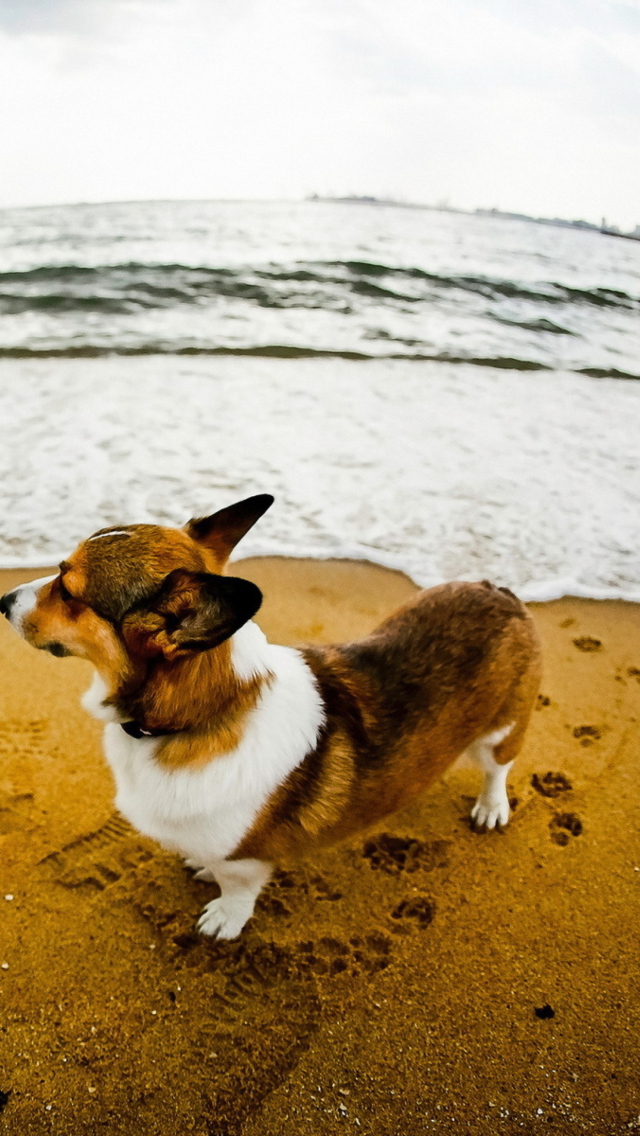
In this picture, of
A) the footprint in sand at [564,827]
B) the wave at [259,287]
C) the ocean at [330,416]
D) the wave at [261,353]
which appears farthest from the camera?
the wave at [259,287]

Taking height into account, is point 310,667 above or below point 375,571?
above

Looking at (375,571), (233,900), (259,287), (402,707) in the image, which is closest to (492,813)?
(402,707)

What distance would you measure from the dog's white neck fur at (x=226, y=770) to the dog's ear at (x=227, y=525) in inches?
10.7

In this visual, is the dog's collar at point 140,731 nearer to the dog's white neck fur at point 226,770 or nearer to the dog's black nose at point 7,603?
the dog's white neck fur at point 226,770

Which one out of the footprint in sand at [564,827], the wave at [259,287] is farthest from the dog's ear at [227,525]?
the wave at [259,287]

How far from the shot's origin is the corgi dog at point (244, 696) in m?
1.83

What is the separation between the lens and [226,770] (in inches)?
77.3

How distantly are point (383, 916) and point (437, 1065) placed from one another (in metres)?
0.49

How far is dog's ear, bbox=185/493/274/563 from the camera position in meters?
2.04

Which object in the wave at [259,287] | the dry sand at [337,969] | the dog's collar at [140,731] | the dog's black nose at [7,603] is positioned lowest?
the dry sand at [337,969]

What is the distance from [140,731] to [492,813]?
1.63 m

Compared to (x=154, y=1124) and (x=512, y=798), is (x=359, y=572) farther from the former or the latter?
(x=154, y=1124)

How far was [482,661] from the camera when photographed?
239 cm

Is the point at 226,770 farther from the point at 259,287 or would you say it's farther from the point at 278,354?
the point at 259,287
